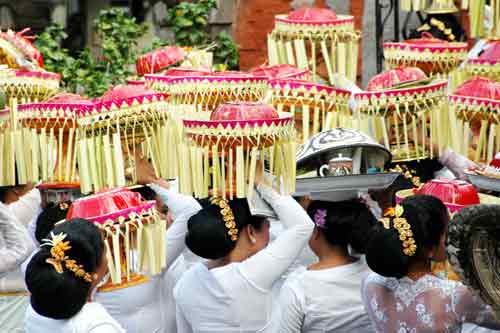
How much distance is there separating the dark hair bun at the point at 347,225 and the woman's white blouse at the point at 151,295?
0.53 metres

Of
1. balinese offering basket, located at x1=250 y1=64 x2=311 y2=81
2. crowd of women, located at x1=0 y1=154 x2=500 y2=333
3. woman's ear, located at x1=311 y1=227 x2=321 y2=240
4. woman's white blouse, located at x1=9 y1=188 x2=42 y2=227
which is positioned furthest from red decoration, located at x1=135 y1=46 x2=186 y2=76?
woman's ear, located at x1=311 y1=227 x2=321 y2=240

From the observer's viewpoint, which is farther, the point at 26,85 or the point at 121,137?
the point at 26,85

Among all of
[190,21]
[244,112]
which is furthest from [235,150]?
[190,21]

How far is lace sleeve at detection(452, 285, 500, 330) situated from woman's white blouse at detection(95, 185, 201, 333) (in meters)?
1.17

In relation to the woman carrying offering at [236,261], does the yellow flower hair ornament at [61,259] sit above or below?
above

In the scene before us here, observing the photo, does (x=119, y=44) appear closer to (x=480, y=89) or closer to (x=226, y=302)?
(x=480, y=89)

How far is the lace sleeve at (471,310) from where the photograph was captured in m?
3.50

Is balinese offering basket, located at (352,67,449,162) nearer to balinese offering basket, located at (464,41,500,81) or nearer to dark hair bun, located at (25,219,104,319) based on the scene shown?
balinese offering basket, located at (464,41,500,81)

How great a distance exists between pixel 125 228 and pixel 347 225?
2.75ft

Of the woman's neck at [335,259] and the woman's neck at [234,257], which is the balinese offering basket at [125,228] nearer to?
the woman's neck at [234,257]

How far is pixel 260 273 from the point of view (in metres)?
4.11

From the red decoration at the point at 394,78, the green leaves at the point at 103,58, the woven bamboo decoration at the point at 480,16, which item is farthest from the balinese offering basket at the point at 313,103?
the green leaves at the point at 103,58

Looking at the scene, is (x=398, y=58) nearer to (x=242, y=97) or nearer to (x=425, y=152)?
(x=425, y=152)

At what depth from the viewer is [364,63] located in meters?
9.23
